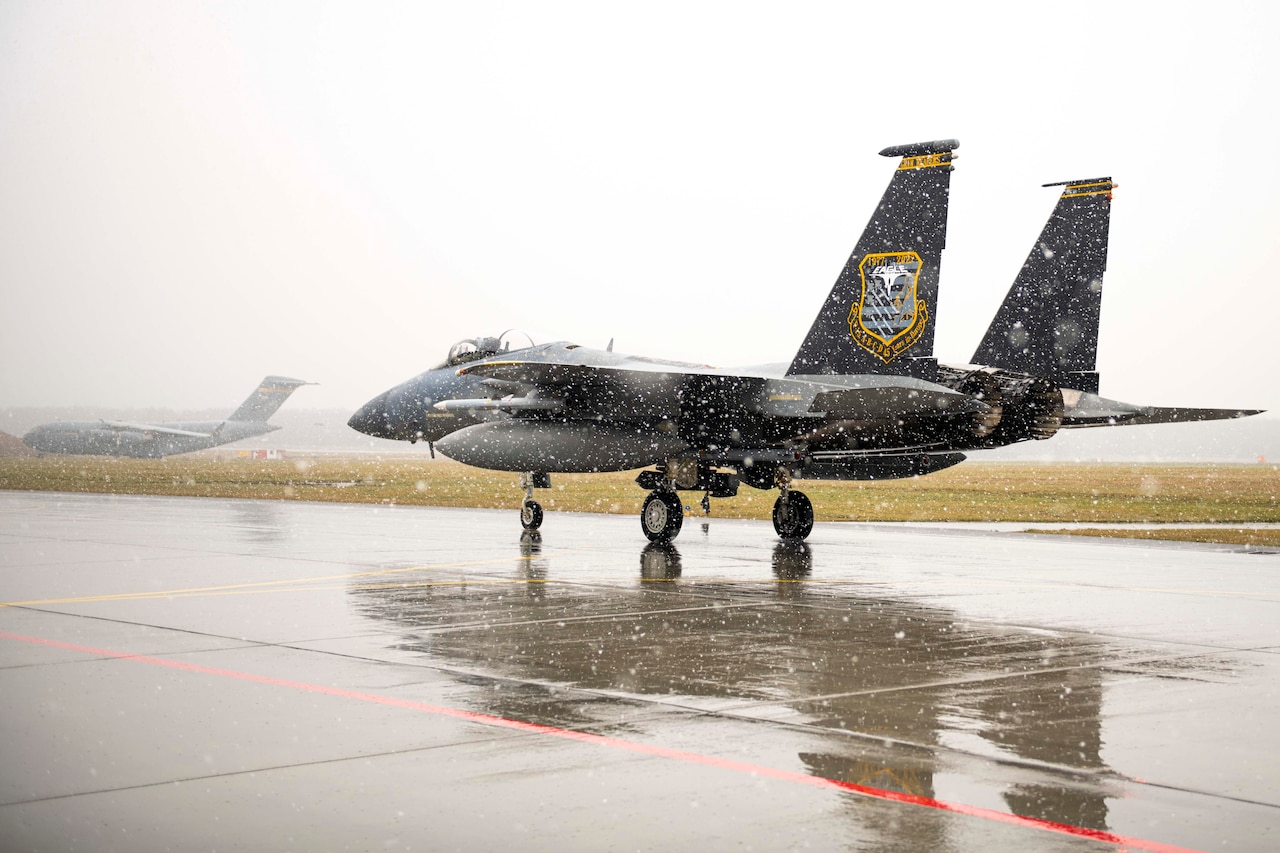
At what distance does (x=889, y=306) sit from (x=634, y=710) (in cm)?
1112

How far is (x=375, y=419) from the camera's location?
24500 millimetres

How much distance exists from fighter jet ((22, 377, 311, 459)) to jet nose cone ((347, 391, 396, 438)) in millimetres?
54576

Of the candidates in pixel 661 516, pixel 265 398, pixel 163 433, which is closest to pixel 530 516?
pixel 661 516

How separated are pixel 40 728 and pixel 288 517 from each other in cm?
2170

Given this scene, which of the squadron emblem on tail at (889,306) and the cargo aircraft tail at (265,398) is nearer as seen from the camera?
the squadron emblem on tail at (889,306)

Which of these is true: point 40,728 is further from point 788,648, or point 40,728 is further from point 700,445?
point 700,445

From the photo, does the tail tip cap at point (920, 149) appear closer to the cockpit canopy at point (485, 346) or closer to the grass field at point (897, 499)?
the cockpit canopy at point (485, 346)

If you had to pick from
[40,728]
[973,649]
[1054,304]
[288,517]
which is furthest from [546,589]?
[288,517]

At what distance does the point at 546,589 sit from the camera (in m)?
14.2

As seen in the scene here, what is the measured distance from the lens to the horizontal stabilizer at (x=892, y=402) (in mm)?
16094

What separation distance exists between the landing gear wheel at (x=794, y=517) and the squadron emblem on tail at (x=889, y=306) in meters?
4.52

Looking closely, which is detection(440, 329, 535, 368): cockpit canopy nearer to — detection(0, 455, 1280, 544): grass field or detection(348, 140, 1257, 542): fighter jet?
detection(348, 140, 1257, 542): fighter jet

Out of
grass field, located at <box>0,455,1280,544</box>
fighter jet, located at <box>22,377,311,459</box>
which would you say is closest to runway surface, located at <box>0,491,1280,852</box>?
grass field, located at <box>0,455,1280,544</box>

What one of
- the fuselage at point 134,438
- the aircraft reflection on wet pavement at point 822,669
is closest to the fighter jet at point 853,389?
the aircraft reflection on wet pavement at point 822,669
